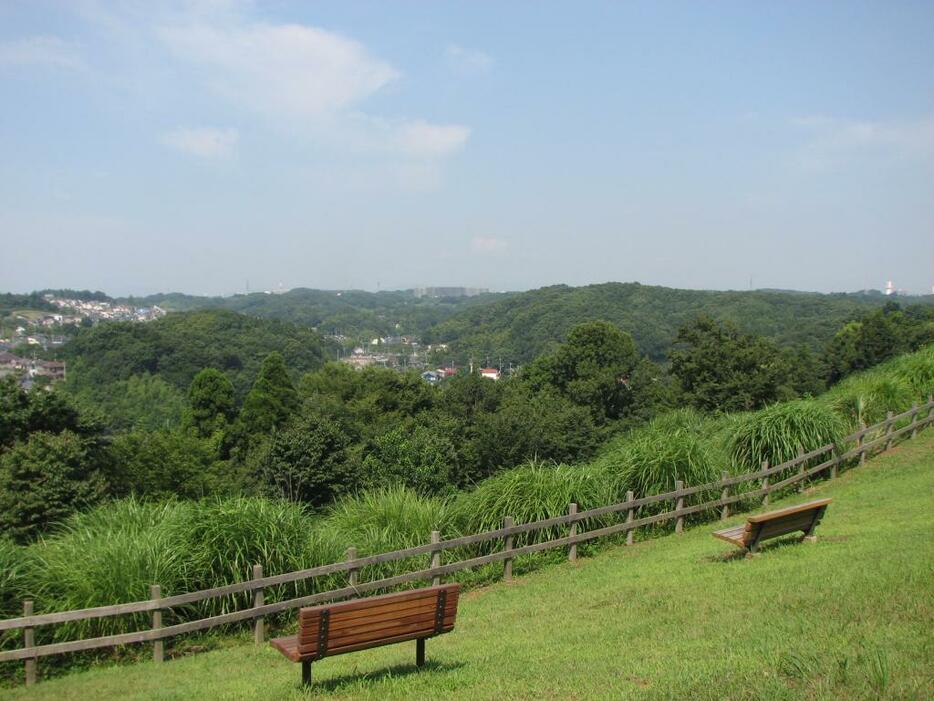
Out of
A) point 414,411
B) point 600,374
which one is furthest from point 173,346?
point 600,374

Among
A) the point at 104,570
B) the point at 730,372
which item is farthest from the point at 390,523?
the point at 730,372

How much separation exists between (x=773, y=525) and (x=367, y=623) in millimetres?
6229

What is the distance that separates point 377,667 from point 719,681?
3292 millimetres

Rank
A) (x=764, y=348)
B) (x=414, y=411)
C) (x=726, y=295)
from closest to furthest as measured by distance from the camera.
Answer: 1. (x=764, y=348)
2. (x=414, y=411)
3. (x=726, y=295)

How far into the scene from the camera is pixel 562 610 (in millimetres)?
9266

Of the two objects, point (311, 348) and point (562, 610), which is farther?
point (311, 348)

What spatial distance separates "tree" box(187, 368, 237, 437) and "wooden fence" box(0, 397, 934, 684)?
46382 mm

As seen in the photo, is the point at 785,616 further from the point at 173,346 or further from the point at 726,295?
the point at 726,295

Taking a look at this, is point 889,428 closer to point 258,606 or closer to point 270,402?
point 258,606

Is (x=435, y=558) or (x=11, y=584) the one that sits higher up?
(x=11, y=584)

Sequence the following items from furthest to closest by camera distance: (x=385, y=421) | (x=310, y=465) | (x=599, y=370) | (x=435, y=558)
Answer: (x=599, y=370) → (x=385, y=421) → (x=310, y=465) → (x=435, y=558)

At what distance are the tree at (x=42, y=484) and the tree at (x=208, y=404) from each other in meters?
32.5

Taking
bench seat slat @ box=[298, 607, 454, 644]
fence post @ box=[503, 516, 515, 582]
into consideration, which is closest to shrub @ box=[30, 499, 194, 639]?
bench seat slat @ box=[298, 607, 454, 644]

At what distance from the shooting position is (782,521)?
10.0 m
